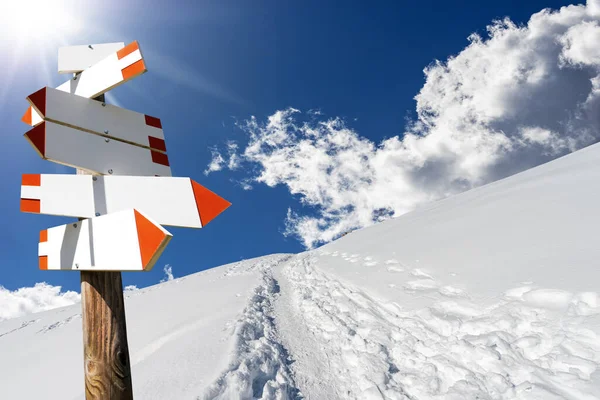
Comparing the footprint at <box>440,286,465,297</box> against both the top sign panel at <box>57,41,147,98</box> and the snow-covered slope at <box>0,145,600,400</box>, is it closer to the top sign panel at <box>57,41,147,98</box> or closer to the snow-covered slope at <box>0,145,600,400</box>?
the snow-covered slope at <box>0,145,600,400</box>

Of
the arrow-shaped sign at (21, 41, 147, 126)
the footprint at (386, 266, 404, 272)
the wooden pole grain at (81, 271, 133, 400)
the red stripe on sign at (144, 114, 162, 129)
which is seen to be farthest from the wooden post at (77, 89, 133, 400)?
the footprint at (386, 266, 404, 272)

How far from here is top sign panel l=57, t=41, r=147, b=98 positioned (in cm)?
217

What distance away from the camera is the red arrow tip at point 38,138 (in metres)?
1.85

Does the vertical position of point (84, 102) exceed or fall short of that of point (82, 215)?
it exceeds it

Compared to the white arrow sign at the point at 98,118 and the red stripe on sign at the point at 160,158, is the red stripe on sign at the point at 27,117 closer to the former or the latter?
the white arrow sign at the point at 98,118

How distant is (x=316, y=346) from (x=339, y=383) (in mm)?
942

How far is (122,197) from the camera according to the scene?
6.04ft

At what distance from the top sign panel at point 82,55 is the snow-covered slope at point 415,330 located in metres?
3.10

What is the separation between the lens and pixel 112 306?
1.88m

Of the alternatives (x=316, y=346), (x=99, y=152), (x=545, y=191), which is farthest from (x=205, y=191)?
(x=545, y=191)

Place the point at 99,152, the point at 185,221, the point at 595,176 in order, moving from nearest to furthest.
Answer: the point at 185,221 → the point at 99,152 → the point at 595,176

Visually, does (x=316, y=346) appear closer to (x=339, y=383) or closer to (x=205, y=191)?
(x=339, y=383)

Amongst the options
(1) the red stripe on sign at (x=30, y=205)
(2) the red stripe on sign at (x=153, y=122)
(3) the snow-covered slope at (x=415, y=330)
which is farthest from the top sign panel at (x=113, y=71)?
(3) the snow-covered slope at (x=415, y=330)

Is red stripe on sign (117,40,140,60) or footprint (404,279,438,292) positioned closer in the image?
red stripe on sign (117,40,140,60)
